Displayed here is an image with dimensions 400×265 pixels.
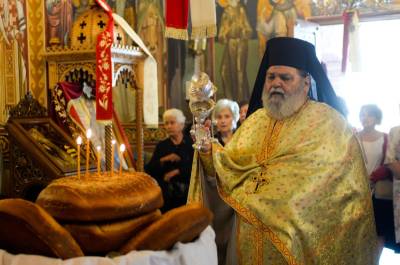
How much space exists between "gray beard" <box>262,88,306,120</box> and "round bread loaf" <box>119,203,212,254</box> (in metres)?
2.27

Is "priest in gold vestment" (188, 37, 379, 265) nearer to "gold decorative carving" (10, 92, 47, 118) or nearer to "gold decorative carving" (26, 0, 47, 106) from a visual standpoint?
"gold decorative carving" (10, 92, 47, 118)

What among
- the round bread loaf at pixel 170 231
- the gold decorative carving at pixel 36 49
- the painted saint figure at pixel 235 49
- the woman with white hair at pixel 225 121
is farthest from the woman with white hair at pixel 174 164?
the round bread loaf at pixel 170 231

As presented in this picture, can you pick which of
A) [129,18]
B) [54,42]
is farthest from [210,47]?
[54,42]

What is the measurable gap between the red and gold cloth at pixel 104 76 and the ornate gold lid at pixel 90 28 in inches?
14.2

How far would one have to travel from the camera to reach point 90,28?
5.75 m

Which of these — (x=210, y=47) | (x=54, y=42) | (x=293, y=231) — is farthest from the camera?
(x=210, y=47)

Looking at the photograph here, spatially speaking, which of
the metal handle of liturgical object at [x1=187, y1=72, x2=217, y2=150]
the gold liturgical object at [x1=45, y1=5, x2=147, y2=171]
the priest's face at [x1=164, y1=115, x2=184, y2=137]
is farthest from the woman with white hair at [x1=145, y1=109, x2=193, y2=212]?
the metal handle of liturgical object at [x1=187, y1=72, x2=217, y2=150]

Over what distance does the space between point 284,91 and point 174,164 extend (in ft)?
6.64

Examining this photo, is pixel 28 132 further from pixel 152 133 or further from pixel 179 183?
pixel 152 133

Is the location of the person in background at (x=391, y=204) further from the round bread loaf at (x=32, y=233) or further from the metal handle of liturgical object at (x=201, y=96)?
the round bread loaf at (x=32, y=233)

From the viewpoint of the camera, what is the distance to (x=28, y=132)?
5.29 meters

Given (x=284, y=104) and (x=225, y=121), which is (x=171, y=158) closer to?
Result: (x=225, y=121)

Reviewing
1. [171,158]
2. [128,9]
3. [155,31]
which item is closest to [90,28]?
[171,158]

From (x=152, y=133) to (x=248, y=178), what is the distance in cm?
455
